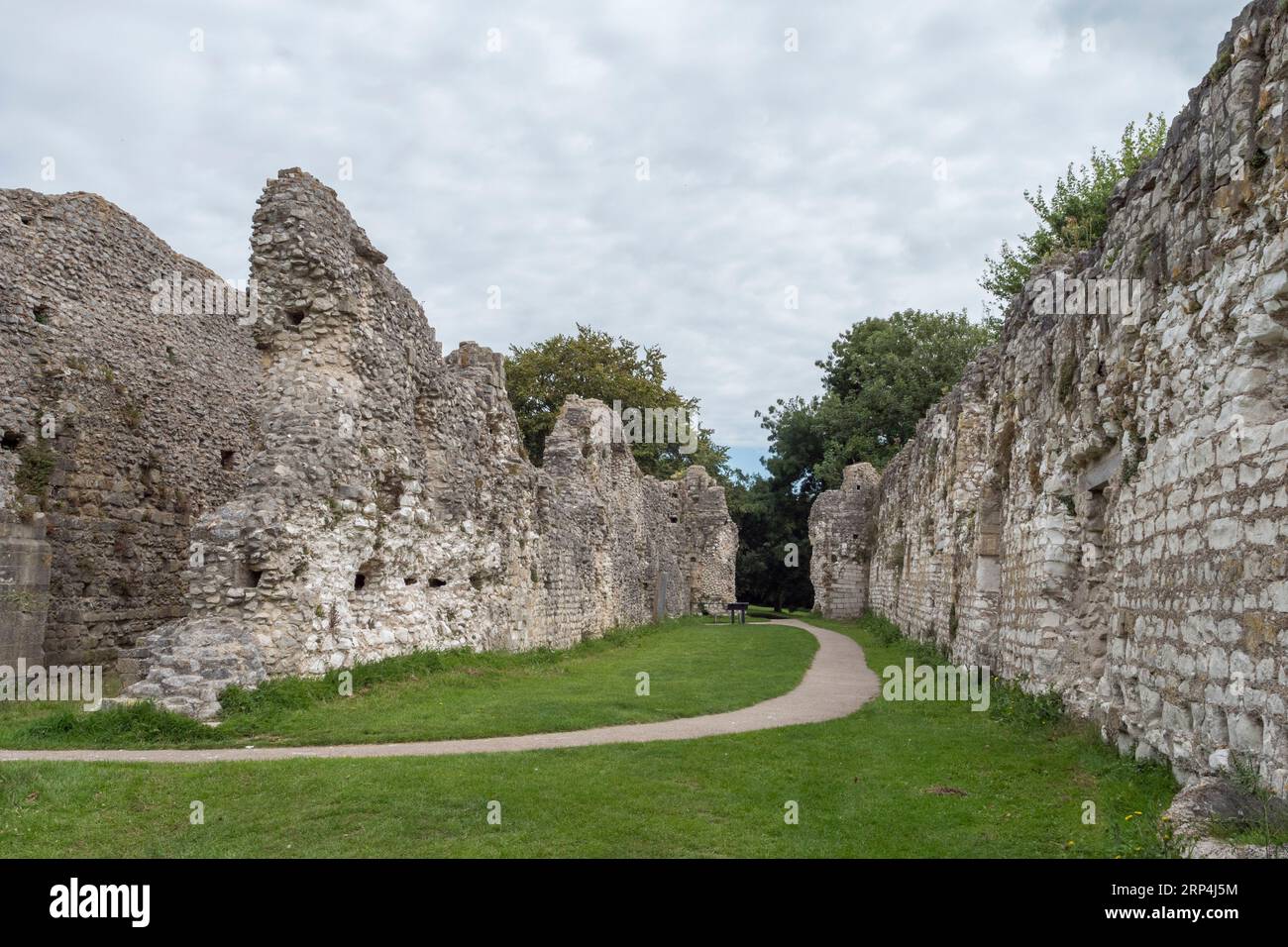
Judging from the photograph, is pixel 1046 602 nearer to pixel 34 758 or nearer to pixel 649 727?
pixel 649 727

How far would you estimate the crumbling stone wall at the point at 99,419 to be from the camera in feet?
45.0

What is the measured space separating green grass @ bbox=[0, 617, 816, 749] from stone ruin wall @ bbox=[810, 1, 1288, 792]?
4475 mm

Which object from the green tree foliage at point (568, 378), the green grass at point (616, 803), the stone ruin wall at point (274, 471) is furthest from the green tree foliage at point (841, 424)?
the green grass at point (616, 803)

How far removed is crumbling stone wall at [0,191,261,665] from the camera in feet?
45.0

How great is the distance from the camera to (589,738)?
9.52 metres

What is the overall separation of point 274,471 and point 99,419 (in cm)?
590

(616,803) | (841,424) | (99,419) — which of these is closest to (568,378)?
(841,424)

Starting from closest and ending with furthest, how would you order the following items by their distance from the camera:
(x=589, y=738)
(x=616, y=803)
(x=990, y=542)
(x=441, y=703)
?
(x=616, y=803)
(x=589, y=738)
(x=441, y=703)
(x=990, y=542)

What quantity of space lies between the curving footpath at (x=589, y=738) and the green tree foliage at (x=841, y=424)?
98.7ft

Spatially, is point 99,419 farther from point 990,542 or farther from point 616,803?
point 990,542

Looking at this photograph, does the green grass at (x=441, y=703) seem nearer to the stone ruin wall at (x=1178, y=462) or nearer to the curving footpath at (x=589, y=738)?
the curving footpath at (x=589, y=738)

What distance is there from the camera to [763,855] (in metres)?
5.57

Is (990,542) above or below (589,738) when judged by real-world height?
above

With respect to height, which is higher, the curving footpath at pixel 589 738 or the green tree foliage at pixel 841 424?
the green tree foliage at pixel 841 424
